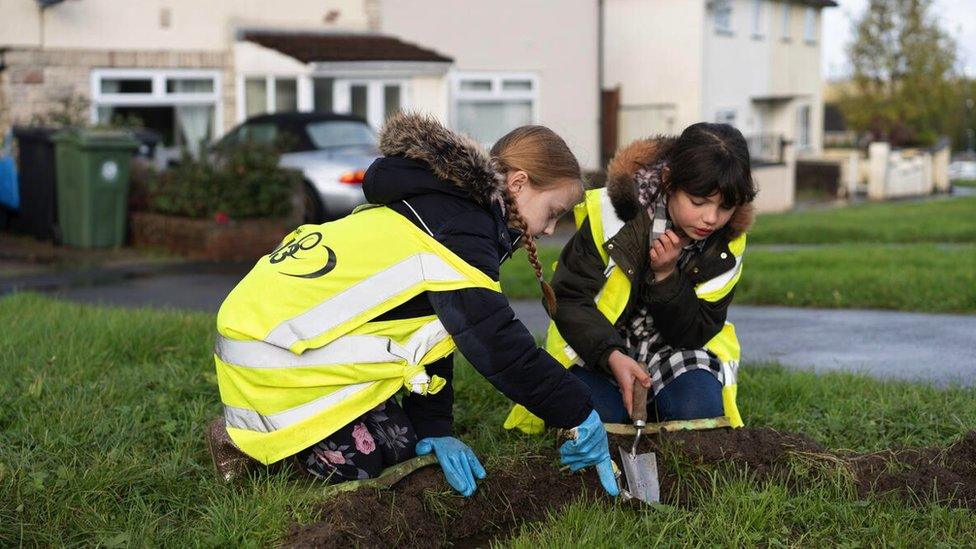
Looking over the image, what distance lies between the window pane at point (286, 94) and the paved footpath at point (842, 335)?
30.8 feet

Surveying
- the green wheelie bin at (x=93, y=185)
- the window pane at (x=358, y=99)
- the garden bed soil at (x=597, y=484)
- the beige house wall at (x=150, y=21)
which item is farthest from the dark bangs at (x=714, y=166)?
the window pane at (x=358, y=99)

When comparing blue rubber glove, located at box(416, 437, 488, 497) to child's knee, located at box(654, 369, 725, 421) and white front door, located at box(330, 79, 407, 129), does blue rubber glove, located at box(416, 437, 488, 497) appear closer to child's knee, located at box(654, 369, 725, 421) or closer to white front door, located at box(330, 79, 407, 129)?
child's knee, located at box(654, 369, 725, 421)

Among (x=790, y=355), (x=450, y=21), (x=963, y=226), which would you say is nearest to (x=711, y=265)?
(x=790, y=355)

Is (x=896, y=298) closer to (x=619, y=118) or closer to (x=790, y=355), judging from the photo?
(x=790, y=355)

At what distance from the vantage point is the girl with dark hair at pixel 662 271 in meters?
4.27

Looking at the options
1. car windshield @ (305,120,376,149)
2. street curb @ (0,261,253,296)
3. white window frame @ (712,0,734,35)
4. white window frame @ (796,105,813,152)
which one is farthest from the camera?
white window frame @ (796,105,813,152)

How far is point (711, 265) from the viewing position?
4543mm

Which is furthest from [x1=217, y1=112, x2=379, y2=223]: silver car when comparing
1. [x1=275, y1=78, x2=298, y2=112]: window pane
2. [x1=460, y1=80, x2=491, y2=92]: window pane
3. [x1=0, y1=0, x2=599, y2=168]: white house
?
[x1=460, y1=80, x2=491, y2=92]: window pane

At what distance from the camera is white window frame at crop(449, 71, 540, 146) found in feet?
73.0

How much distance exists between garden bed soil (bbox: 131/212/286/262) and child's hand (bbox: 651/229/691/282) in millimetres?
8618

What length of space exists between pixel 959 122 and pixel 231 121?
55.4m

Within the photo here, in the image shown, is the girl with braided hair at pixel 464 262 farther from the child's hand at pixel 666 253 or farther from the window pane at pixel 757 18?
the window pane at pixel 757 18

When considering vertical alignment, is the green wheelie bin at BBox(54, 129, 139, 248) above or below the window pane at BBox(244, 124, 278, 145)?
below

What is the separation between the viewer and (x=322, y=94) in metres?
19.8
